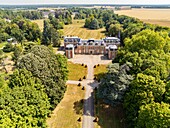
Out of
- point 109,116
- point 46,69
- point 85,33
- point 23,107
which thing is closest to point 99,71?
point 109,116

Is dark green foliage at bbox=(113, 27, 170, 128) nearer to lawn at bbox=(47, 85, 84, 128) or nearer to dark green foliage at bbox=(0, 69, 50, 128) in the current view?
lawn at bbox=(47, 85, 84, 128)

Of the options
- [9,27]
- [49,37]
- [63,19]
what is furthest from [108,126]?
[63,19]

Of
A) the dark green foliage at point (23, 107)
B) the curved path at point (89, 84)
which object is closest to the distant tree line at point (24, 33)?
the curved path at point (89, 84)

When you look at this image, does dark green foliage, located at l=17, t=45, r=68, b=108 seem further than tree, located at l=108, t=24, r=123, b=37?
No

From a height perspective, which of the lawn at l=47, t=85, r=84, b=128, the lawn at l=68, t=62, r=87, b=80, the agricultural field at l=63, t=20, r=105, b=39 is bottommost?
the lawn at l=47, t=85, r=84, b=128

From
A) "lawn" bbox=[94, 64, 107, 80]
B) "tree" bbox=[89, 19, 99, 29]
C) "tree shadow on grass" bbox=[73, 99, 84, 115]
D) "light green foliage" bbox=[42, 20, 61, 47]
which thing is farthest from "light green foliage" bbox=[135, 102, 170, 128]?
"tree" bbox=[89, 19, 99, 29]

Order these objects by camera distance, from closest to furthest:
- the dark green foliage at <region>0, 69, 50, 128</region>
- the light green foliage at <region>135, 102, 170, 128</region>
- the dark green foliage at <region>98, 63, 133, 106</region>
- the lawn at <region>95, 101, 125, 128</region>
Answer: the light green foliage at <region>135, 102, 170, 128</region> < the dark green foliage at <region>0, 69, 50, 128</region> < the lawn at <region>95, 101, 125, 128</region> < the dark green foliage at <region>98, 63, 133, 106</region>

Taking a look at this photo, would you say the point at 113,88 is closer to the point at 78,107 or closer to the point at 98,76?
the point at 78,107
